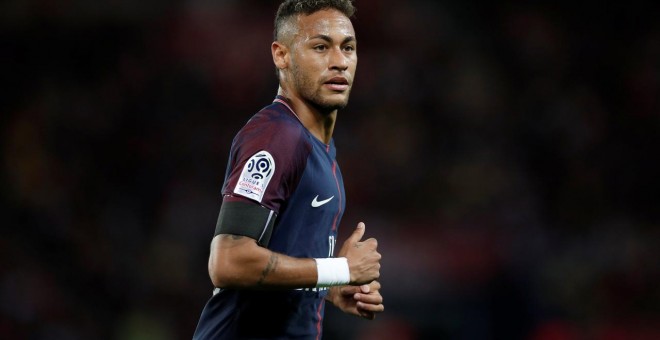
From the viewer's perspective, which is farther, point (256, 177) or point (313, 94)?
point (313, 94)

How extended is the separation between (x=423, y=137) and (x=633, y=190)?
7.14 feet

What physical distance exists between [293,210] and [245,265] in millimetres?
395

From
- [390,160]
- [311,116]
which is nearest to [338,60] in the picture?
[311,116]

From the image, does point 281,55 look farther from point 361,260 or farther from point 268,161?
point 361,260

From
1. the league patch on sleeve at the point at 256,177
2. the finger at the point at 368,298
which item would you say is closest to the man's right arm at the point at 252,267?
the league patch on sleeve at the point at 256,177

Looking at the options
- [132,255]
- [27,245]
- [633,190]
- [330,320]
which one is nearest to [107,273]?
[132,255]

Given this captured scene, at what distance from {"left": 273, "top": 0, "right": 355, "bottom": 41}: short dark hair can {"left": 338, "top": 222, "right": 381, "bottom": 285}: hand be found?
3.27 ft

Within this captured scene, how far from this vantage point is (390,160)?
8.41 m

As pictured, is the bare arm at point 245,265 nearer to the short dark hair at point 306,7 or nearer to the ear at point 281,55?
the ear at point 281,55

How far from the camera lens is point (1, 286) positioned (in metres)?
7.23

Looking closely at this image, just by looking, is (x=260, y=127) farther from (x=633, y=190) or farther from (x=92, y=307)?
(x=633, y=190)

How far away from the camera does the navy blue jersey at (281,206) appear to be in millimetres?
2973

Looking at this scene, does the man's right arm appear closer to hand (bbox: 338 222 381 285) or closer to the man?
the man

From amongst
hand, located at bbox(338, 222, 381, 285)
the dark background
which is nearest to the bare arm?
hand, located at bbox(338, 222, 381, 285)
